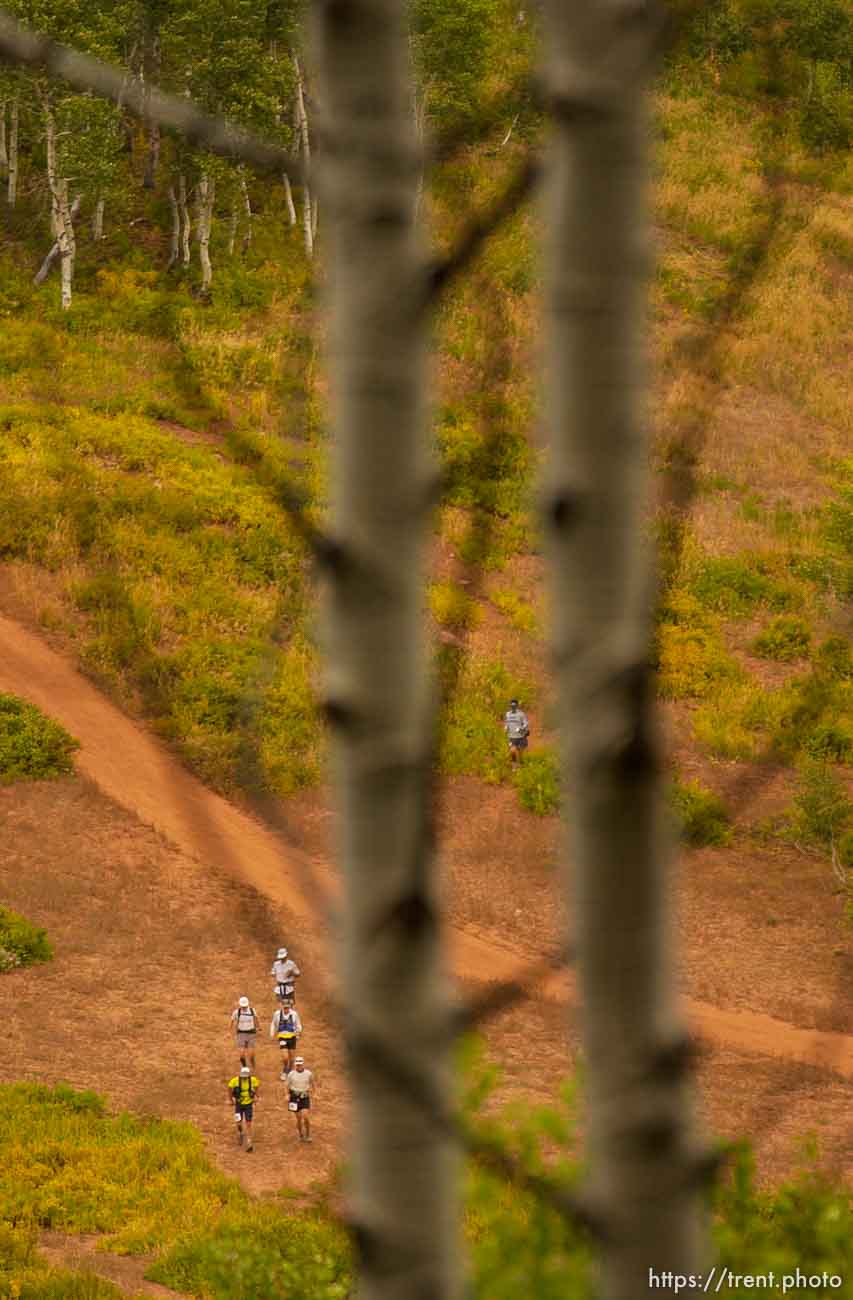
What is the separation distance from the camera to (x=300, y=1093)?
1484cm

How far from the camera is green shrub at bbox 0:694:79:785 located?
75.9 feet

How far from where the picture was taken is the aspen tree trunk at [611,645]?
51.1 inches

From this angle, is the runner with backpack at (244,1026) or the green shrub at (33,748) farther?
the green shrub at (33,748)

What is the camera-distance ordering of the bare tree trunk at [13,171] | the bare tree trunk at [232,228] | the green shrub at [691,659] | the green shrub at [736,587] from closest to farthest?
1. the green shrub at [691,659]
2. the green shrub at [736,587]
3. the bare tree trunk at [232,228]
4. the bare tree trunk at [13,171]

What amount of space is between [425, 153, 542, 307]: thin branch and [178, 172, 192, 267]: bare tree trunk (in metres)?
41.0

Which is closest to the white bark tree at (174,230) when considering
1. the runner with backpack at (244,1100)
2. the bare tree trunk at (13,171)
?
the bare tree trunk at (13,171)

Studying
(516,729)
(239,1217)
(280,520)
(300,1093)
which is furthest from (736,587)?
(239,1217)

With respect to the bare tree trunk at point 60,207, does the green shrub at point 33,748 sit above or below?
below

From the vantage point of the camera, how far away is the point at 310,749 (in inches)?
969

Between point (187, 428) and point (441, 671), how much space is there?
33.2m

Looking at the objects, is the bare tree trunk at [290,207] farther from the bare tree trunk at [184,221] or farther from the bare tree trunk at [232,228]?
the bare tree trunk at [184,221]

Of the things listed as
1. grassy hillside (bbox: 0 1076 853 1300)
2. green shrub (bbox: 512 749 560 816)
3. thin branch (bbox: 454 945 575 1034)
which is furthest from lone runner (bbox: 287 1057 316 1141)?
thin branch (bbox: 454 945 575 1034)

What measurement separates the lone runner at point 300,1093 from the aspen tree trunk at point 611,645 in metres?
13.8

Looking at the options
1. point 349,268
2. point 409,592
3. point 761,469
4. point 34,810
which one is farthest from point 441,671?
point 761,469
